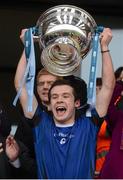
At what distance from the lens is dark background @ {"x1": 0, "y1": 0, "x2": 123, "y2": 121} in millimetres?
4836

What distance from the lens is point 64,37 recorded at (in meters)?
2.90

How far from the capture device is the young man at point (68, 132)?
2.87 meters

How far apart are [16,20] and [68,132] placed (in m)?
2.16

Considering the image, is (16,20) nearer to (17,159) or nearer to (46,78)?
(46,78)

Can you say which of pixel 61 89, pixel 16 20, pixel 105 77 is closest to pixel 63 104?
pixel 61 89

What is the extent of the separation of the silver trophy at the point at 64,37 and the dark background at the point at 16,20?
1.83m

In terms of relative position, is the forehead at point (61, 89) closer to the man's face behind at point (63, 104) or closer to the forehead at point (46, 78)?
the man's face behind at point (63, 104)

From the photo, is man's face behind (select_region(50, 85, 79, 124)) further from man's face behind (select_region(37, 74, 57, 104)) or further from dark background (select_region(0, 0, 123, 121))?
dark background (select_region(0, 0, 123, 121))

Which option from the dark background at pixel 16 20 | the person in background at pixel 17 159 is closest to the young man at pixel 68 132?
the person in background at pixel 17 159

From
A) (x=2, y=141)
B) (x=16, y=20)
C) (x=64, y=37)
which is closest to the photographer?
(x=64, y=37)

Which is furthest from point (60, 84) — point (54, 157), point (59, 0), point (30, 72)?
point (59, 0)

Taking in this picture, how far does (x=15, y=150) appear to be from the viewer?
9.83ft

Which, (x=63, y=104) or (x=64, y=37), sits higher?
(x=64, y=37)

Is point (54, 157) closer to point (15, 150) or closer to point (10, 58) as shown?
point (15, 150)
